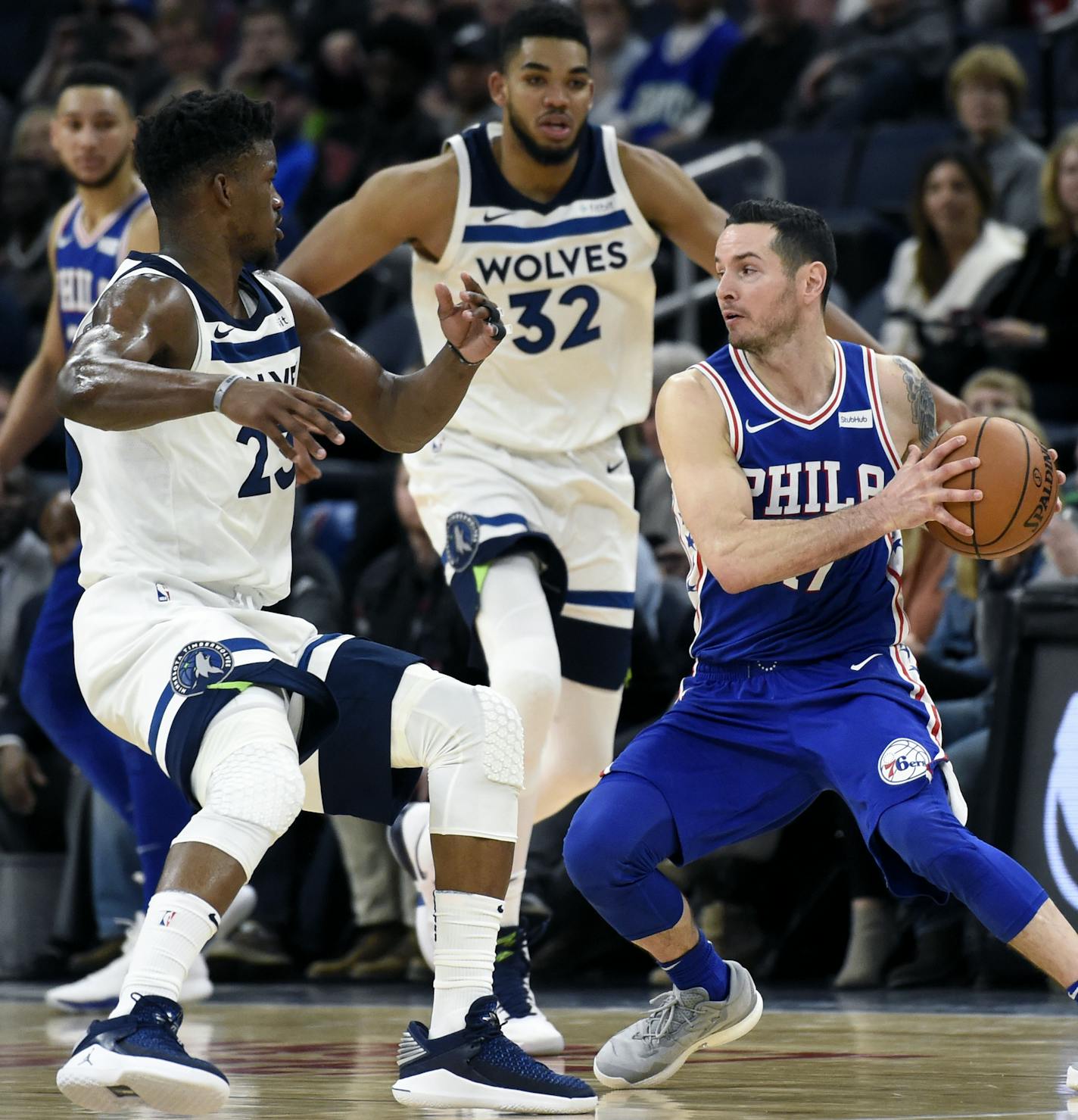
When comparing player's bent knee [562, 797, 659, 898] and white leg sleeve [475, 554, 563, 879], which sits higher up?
white leg sleeve [475, 554, 563, 879]

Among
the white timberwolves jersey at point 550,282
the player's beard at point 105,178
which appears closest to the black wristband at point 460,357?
the white timberwolves jersey at point 550,282

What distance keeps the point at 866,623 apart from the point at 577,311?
5.09 feet

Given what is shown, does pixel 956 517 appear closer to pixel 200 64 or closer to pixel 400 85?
pixel 400 85

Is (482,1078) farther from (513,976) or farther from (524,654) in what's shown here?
(524,654)

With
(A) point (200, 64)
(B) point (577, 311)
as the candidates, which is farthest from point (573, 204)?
(A) point (200, 64)

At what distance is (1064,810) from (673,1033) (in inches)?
93.1

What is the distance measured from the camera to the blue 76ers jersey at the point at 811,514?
4.54m

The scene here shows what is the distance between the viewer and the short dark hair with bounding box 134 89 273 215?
4086 millimetres

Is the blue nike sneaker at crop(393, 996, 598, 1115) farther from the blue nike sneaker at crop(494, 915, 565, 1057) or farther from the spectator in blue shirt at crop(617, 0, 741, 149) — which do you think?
the spectator in blue shirt at crop(617, 0, 741, 149)

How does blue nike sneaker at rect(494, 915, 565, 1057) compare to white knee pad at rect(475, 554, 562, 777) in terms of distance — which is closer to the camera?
blue nike sneaker at rect(494, 915, 565, 1057)

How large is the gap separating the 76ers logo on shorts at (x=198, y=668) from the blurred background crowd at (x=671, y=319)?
9.36ft

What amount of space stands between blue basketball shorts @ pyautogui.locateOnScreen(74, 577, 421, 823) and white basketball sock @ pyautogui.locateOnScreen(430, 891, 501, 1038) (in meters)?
0.24

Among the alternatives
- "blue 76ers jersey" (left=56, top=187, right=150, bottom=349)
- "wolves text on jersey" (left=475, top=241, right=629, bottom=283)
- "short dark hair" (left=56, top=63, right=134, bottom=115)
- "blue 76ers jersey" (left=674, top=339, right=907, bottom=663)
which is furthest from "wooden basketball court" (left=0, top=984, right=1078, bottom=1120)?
"short dark hair" (left=56, top=63, right=134, bottom=115)

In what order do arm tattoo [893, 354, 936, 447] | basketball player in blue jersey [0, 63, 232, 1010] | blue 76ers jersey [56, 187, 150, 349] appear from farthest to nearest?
1. blue 76ers jersey [56, 187, 150, 349]
2. basketball player in blue jersey [0, 63, 232, 1010]
3. arm tattoo [893, 354, 936, 447]
